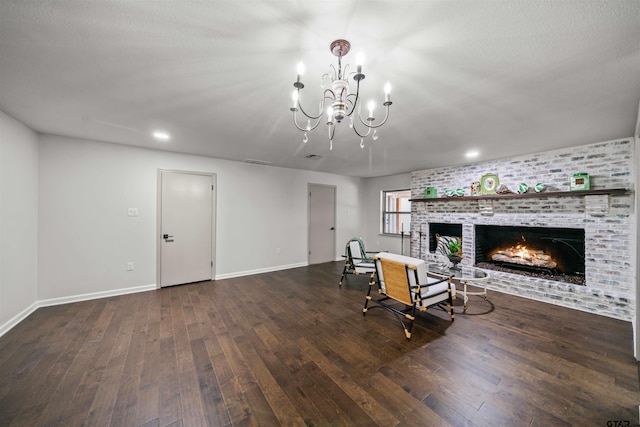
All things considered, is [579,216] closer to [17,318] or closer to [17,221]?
[17,221]

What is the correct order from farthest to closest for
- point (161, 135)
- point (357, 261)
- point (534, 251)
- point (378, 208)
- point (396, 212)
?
1. point (378, 208)
2. point (396, 212)
3. point (357, 261)
4. point (534, 251)
5. point (161, 135)

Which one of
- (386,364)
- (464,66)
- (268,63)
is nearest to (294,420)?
(386,364)

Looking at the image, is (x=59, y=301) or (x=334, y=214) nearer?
(x=59, y=301)

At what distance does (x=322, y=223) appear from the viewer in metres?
6.42

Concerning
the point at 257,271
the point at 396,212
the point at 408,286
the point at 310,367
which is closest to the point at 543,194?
the point at 408,286

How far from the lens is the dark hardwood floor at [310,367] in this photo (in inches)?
65.1

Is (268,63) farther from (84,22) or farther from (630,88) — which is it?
(630,88)

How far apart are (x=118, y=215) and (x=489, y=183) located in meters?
6.62

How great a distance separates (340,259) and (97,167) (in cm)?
549

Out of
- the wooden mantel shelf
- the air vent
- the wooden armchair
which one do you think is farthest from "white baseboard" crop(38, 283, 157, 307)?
the wooden mantel shelf

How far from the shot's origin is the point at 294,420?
1592 millimetres

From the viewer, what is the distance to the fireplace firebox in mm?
3811

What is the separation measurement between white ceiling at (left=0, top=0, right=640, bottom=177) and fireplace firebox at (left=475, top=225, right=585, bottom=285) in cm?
167

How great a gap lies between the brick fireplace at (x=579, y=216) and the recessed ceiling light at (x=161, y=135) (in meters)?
5.38
